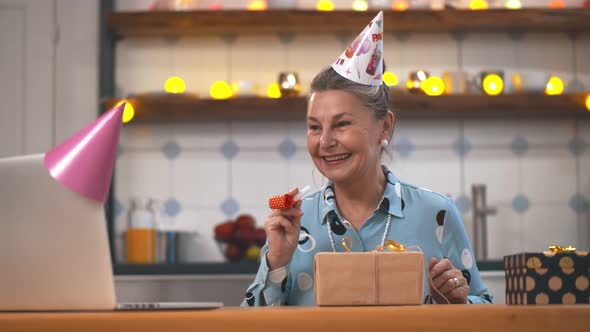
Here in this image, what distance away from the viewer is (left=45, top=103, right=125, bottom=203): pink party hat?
101cm

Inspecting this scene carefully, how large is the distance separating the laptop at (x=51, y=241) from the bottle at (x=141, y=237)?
2373 mm

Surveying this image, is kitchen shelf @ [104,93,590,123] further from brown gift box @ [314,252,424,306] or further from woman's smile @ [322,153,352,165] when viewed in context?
brown gift box @ [314,252,424,306]

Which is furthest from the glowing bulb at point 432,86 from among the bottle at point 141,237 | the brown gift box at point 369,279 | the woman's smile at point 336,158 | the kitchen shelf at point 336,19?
the brown gift box at point 369,279

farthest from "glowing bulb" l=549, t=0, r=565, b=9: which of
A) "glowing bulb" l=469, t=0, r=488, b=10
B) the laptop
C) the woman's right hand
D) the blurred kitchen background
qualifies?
the laptop

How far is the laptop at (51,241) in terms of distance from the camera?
1013 mm

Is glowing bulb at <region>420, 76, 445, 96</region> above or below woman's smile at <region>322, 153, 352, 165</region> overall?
above

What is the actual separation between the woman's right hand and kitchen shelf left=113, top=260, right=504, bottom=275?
5.11 ft

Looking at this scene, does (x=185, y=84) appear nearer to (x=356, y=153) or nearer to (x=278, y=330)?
(x=356, y=153)

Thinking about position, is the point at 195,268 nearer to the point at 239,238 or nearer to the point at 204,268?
the point at 204,268

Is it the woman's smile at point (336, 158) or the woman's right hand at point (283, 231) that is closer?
the woman's right hand at point (283, 231)

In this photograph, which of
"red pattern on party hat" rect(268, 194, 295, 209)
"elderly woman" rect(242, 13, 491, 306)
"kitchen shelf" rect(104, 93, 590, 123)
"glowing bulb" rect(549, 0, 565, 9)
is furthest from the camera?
"glowing bulb" rect(549, 0, 565, 9)

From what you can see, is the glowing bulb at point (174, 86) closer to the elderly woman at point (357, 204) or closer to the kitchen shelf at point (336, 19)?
the kitchen shelf at point (336, 19)

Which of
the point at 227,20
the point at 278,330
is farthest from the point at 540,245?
the point at 278,330

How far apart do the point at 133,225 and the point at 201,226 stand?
310 mm
